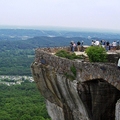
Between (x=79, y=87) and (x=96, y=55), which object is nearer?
(x=79, y=87)

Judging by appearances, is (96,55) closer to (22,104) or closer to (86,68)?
(86,68)

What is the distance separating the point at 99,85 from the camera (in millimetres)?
13086

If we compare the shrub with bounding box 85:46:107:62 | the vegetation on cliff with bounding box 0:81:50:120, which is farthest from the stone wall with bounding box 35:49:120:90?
the vegetation on cliff with bounding box 0:81:50:120

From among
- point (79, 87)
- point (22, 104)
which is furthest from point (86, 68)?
point (22, 104)

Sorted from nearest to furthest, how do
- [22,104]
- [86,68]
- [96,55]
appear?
[86,68], [96,55], [22,104]

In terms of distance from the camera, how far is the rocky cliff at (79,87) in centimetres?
1296

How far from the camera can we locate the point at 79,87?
13430 mm

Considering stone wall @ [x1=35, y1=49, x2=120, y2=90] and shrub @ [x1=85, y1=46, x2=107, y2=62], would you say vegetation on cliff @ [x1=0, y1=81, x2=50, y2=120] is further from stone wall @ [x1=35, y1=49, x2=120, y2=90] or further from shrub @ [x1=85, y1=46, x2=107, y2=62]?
shrub @ [x1=85, y1=46, x2=107, y2=62]

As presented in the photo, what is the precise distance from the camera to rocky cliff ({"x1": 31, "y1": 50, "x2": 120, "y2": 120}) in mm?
12961

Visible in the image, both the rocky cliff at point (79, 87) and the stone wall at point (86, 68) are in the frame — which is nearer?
the stone wall at point (86, 68)

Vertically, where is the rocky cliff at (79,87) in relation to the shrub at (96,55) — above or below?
below

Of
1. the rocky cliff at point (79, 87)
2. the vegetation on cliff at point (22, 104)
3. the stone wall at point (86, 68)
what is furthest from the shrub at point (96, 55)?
the vegetation on cliff at point (22, 104)

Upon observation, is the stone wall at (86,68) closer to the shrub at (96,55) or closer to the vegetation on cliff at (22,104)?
the shrub at (96,55)

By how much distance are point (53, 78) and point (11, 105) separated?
65594mm
